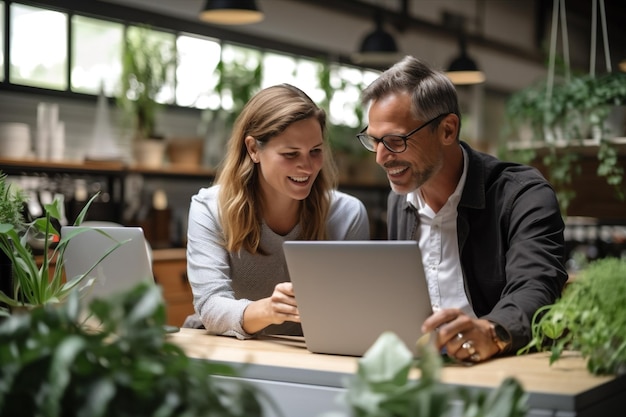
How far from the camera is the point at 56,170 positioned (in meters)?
4.79

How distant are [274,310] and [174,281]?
309cm

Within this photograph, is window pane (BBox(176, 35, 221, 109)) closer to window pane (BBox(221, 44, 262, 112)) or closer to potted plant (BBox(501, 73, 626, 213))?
window pane (BBox(221, 44, 262, 112))

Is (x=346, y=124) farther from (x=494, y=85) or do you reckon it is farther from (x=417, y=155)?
(x=417, y=155)

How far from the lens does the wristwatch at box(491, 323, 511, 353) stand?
1942mm

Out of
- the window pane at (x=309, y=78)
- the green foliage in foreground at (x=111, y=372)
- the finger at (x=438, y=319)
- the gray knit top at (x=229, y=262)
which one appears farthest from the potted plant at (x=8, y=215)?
the window pane at (x=309, y=78)

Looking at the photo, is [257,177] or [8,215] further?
[257,177]

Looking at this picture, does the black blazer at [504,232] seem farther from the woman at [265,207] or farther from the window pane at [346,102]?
the window pane at [346,102]

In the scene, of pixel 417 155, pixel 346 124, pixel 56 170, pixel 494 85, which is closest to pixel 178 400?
pixel 417 155

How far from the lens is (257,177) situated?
108 inches

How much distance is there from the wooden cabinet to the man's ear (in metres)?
2.80

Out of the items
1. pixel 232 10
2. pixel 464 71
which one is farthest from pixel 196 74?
pixel 464 71

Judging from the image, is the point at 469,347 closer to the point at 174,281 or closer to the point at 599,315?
the point at 599,315

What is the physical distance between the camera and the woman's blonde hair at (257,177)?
260 centimetres

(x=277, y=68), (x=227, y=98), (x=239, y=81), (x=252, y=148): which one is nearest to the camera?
(x=252, y=148)
